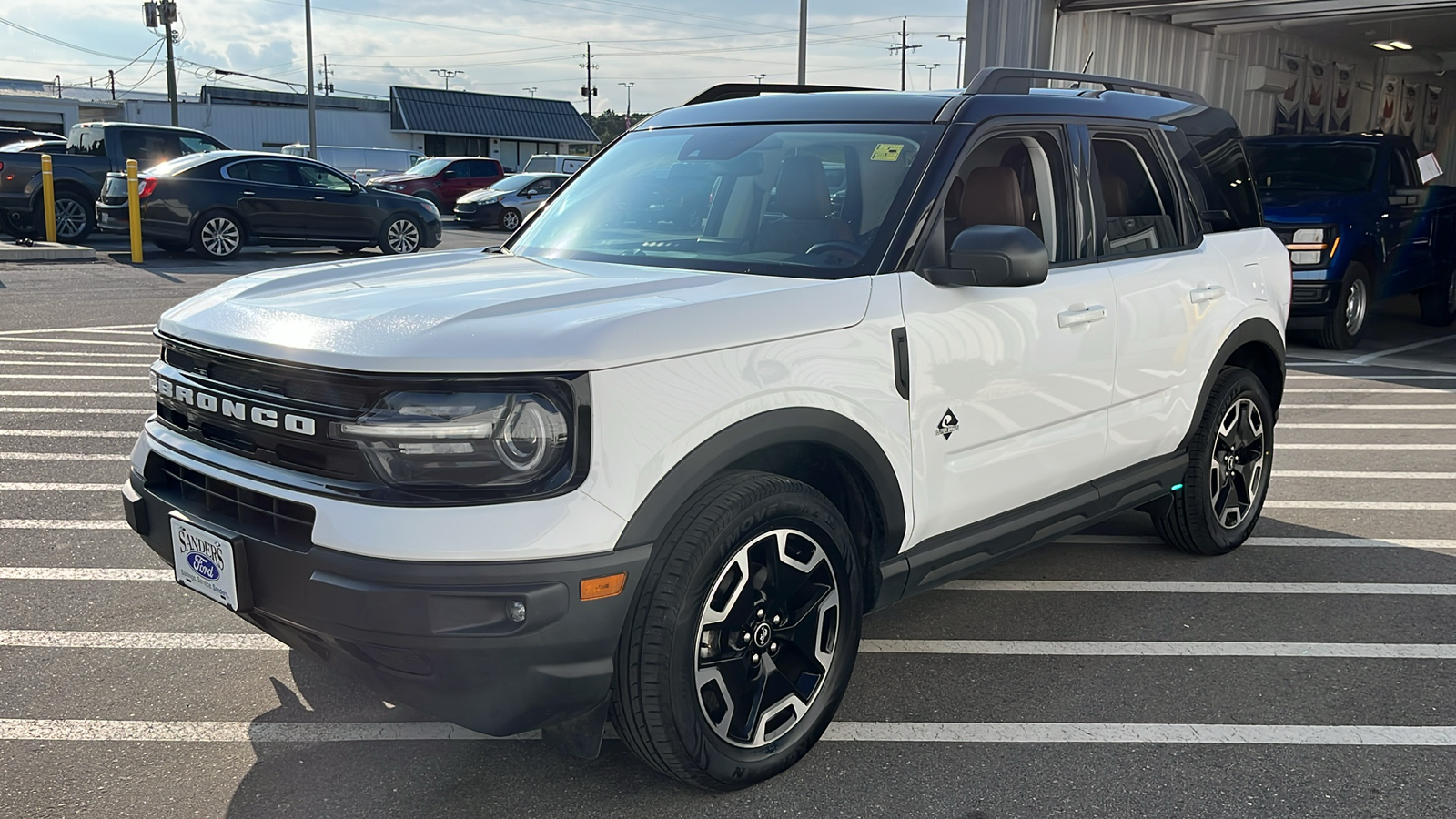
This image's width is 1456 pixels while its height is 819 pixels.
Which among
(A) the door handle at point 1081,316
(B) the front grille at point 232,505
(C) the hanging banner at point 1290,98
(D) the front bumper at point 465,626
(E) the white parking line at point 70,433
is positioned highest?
(C) the hanging banner at point 1290,98

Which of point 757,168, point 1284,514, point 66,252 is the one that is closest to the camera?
point 757,168

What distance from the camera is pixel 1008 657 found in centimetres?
393

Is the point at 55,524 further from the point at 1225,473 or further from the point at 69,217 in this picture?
the point at 69,217

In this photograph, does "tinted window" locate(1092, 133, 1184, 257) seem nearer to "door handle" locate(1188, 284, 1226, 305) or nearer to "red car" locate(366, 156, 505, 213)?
"door handle" locate(1188, 284, 1226, 305)

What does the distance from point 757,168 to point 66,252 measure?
15674 mm

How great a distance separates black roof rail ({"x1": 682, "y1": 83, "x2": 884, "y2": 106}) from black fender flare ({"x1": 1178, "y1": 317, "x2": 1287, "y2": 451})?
1.78 meters

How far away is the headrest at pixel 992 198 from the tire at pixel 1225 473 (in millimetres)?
1381

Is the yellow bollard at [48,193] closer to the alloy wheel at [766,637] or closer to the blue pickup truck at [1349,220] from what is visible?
the blue pickup truck at [1349,220]

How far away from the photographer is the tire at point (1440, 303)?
12.8 meters

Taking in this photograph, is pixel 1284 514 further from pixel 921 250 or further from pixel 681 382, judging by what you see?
pixel 681 382

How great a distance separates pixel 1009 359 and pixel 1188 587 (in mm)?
1669

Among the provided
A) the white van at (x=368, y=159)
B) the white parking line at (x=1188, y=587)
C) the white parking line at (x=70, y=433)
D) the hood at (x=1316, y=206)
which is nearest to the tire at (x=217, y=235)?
the white parking line at (x=70, y=433)

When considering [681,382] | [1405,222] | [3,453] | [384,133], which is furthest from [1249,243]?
[384,133]

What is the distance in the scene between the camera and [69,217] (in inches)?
711
